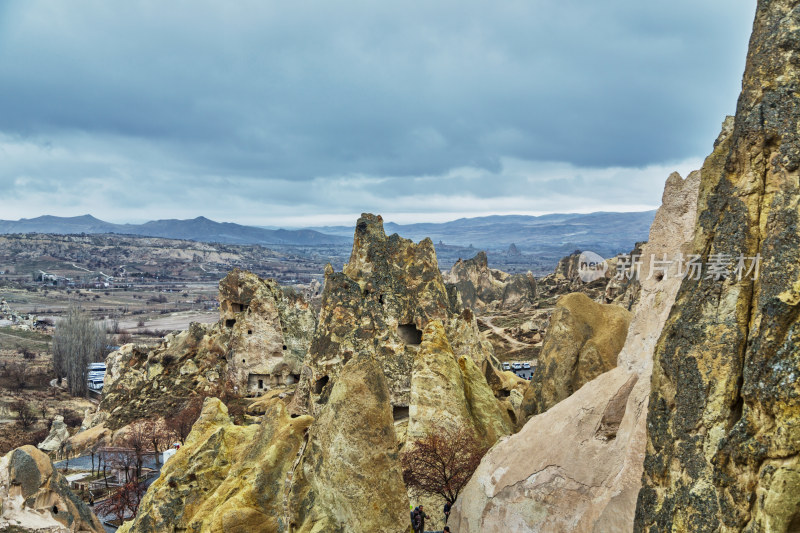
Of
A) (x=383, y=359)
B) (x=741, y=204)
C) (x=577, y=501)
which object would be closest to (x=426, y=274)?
(x=383, y=359)

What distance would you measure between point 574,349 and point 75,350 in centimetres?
6905

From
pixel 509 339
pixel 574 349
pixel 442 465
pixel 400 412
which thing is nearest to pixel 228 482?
pixel 442 465

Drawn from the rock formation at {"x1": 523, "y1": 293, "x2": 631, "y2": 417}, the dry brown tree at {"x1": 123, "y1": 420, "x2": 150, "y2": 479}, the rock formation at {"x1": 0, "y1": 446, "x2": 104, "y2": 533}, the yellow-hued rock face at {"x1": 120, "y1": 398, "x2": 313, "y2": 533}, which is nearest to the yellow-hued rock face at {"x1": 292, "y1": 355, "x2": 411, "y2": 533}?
the yellow-hued rock face at {"x1": 120, "y1": 398, "x2": 313, "y2": 533}

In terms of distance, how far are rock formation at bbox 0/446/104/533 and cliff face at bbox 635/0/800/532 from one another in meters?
13.9

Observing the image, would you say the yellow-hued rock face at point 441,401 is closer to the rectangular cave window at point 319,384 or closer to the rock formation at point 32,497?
the rectangular cave window at point 319,384

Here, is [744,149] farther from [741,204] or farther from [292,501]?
[292,501]

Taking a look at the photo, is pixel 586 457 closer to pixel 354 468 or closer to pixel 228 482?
pixel 354 468

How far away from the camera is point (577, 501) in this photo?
37.7 ft

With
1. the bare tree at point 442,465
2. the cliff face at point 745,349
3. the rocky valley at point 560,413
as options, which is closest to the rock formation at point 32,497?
the rocky valley at point 560,413

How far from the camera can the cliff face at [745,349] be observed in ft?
20.2

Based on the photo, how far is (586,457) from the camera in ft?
39.0

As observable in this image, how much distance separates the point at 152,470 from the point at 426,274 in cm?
1448

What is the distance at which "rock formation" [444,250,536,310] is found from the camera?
4048 inches

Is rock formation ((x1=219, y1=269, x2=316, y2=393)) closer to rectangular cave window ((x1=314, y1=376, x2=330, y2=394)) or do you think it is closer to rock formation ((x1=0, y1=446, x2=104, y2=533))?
rectangular cave window ((x1=314, y1=376, x2=330, y2=394))
